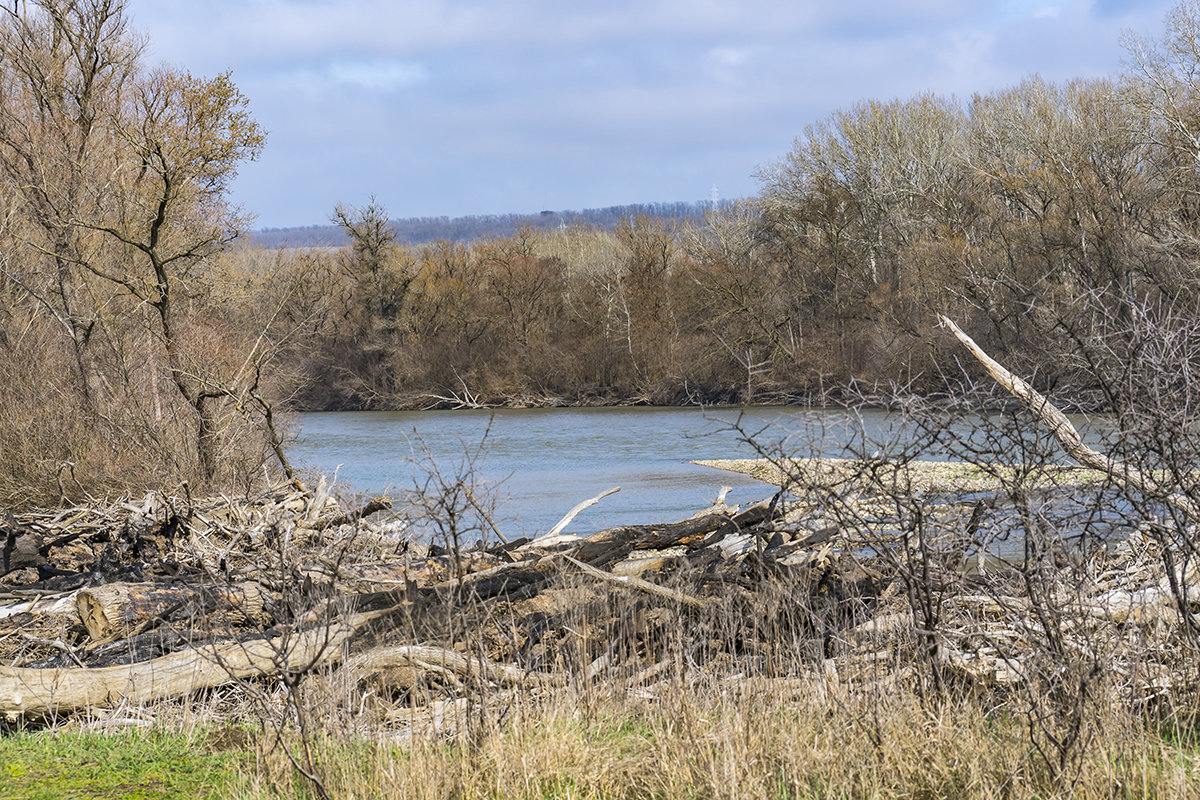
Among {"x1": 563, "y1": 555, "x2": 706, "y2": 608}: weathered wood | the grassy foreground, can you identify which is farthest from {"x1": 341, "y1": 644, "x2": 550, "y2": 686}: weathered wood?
the grassy foreground

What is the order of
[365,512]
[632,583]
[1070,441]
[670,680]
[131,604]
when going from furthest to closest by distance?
1. [365,512]
2. [131,604]
3. [632,583]
4. [1070,441]
5. [670,680]

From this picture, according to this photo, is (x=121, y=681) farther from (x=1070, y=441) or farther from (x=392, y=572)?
(x=1070, y=441)

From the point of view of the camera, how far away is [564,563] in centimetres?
894

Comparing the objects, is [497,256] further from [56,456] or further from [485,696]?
[485,696]

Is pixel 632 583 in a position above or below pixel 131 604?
above

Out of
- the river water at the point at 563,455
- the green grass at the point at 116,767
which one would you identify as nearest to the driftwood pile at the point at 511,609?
the green grass at the point at 116,767

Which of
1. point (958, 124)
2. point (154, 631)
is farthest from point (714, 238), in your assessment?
point (154, 631)

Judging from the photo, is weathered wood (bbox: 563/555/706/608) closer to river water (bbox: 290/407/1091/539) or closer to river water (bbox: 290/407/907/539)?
river water (bbox: 290/407/1091/539)

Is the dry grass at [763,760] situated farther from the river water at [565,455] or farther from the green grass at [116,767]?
the river water at [565,455]

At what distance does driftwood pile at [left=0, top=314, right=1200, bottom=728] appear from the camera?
5707 millimetres

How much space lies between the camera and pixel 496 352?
5638 cm

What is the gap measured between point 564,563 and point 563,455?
21.9 metres

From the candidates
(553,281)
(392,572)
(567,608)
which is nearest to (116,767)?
(567,608)

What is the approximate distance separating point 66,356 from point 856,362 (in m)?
32.9
